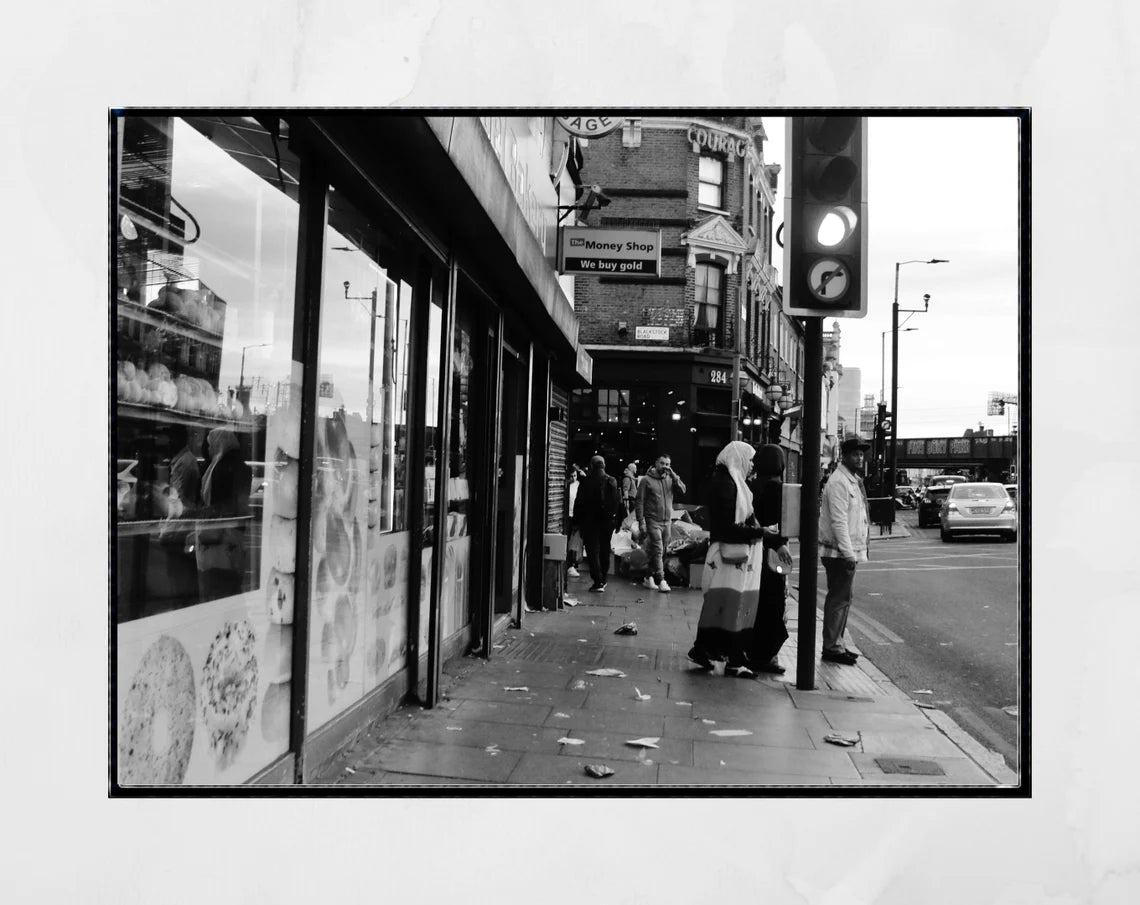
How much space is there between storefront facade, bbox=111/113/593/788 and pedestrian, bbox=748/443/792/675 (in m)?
2.55

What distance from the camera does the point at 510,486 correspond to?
900 centimetres

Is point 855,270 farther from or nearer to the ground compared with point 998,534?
farther from the ground

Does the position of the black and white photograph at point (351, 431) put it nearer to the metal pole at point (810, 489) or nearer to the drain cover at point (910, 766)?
the drain cover at point (910, 766)

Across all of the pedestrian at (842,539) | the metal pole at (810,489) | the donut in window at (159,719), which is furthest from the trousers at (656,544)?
the donut in window at (159,719)

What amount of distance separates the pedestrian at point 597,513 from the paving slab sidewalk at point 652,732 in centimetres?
454

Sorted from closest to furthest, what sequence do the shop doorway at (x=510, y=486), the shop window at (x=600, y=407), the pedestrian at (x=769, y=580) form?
the pedestrian at (x=769, y=580) < the shop doorway at (x=510, y=486) < the shop window at (x=600, y=407)

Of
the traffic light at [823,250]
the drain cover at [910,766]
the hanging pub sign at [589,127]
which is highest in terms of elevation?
the hanging pub sign at [589,127]

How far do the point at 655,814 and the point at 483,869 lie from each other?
621 mm

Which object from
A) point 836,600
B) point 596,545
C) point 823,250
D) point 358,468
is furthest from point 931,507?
point 358,468

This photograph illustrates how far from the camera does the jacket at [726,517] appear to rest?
7039 millimetres

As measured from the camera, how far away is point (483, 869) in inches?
135

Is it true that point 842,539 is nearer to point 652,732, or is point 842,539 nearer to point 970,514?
point 652,732
